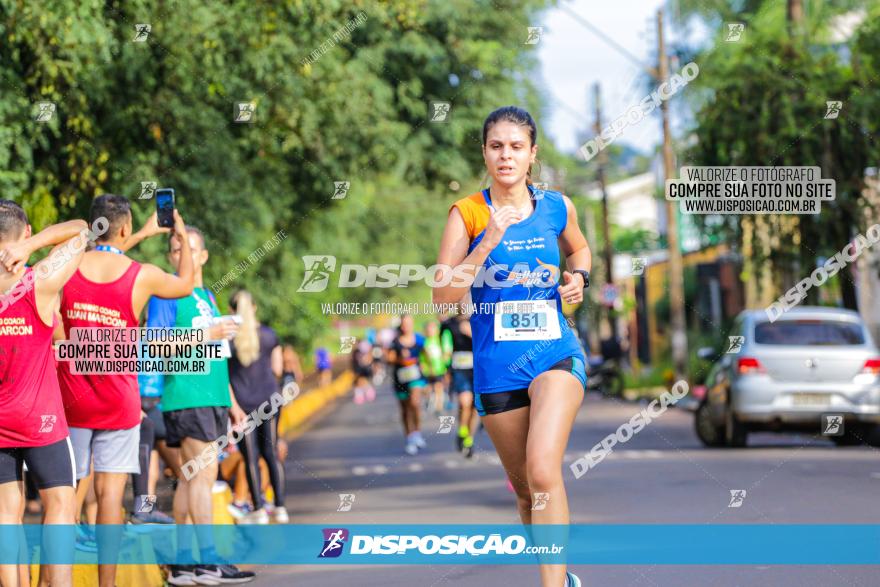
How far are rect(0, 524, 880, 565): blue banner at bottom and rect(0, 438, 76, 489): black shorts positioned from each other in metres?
0.88

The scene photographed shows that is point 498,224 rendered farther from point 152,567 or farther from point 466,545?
point 466,545

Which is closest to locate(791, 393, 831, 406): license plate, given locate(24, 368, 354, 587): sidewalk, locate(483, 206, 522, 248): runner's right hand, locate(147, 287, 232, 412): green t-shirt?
locate(24, 368, 354, 587): sidewalk

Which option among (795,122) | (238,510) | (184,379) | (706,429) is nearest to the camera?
(184,379)

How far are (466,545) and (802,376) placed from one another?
8373 millimetres

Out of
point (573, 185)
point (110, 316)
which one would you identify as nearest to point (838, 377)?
point (110, 316)

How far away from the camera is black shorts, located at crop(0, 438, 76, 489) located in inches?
A: 262

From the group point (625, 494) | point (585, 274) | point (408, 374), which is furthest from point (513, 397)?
point (408, 374)

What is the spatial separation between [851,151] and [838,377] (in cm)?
630

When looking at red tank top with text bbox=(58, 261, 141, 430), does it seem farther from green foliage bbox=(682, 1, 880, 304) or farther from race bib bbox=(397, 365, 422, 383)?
green foliage bbox=(682, 1, 880, 304)

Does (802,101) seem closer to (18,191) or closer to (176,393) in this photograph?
(18,191)

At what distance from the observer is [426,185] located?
24719mm

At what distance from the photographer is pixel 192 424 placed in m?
8.74

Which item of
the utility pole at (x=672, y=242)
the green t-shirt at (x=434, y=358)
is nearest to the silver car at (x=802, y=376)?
the green t-shirt at (x=434, y=358)

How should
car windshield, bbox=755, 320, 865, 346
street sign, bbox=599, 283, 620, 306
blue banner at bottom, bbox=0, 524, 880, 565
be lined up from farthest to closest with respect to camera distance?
street sign, bbox=599, 283, 620, 306 < car windshield, bbox=755, 320, 865, 346 < blue banner at bottom, bbox=0, 524, 880, 565
